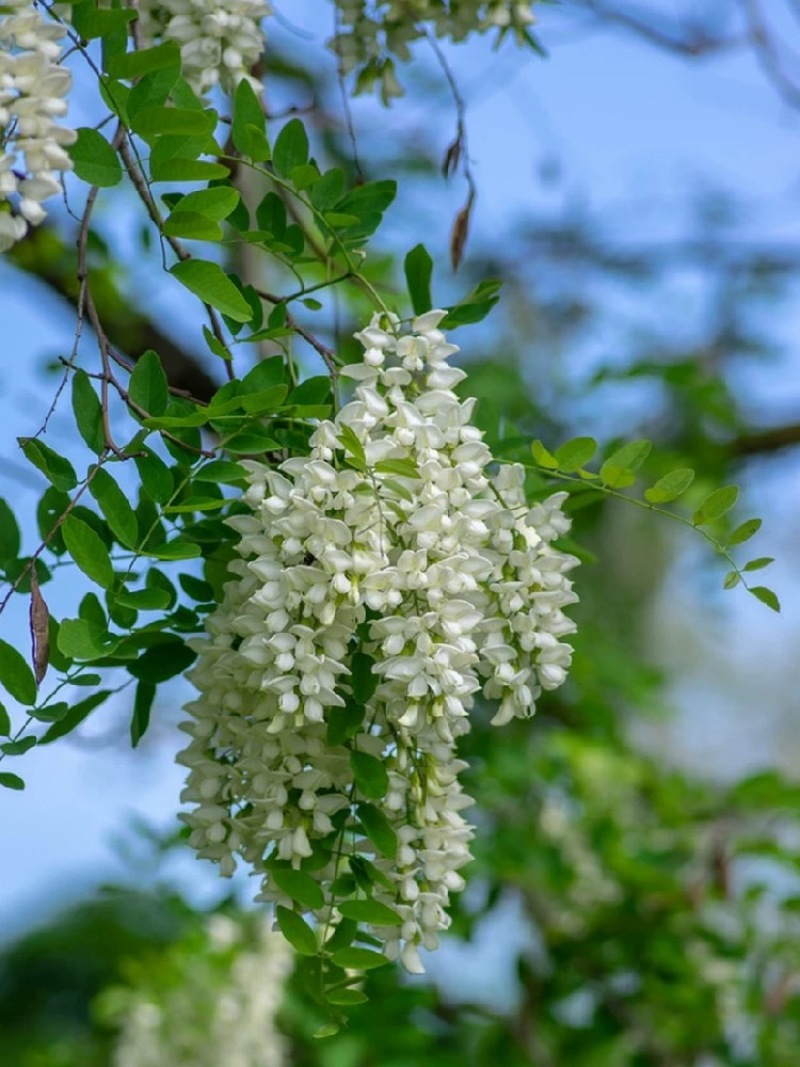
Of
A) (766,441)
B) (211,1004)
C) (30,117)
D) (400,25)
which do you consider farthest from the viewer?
(766,441)

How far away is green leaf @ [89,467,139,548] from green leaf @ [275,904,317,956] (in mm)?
208

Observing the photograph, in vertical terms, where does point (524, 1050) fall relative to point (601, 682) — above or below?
below

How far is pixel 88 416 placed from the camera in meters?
0.70

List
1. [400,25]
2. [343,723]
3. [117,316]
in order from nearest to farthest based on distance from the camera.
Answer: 1. [343,723]
2. [400,25]
3. [117,316]

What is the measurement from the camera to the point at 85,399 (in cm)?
70

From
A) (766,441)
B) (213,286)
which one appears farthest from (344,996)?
(766,441)

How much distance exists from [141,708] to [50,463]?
0.17 meters

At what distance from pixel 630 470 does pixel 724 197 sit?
2.14 m

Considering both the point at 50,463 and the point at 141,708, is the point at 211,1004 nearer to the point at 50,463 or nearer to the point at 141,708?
the point at 141,708

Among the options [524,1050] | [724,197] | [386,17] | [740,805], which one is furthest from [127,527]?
[724,197]

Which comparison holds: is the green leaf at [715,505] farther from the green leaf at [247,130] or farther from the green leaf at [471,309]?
the green leaf at [247,130]

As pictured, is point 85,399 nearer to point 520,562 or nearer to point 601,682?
point 520,562

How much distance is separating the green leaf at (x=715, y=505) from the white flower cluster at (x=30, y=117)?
1.23 feet

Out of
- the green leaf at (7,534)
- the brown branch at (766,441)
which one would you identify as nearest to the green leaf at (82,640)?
the green leaf at (7,534)
